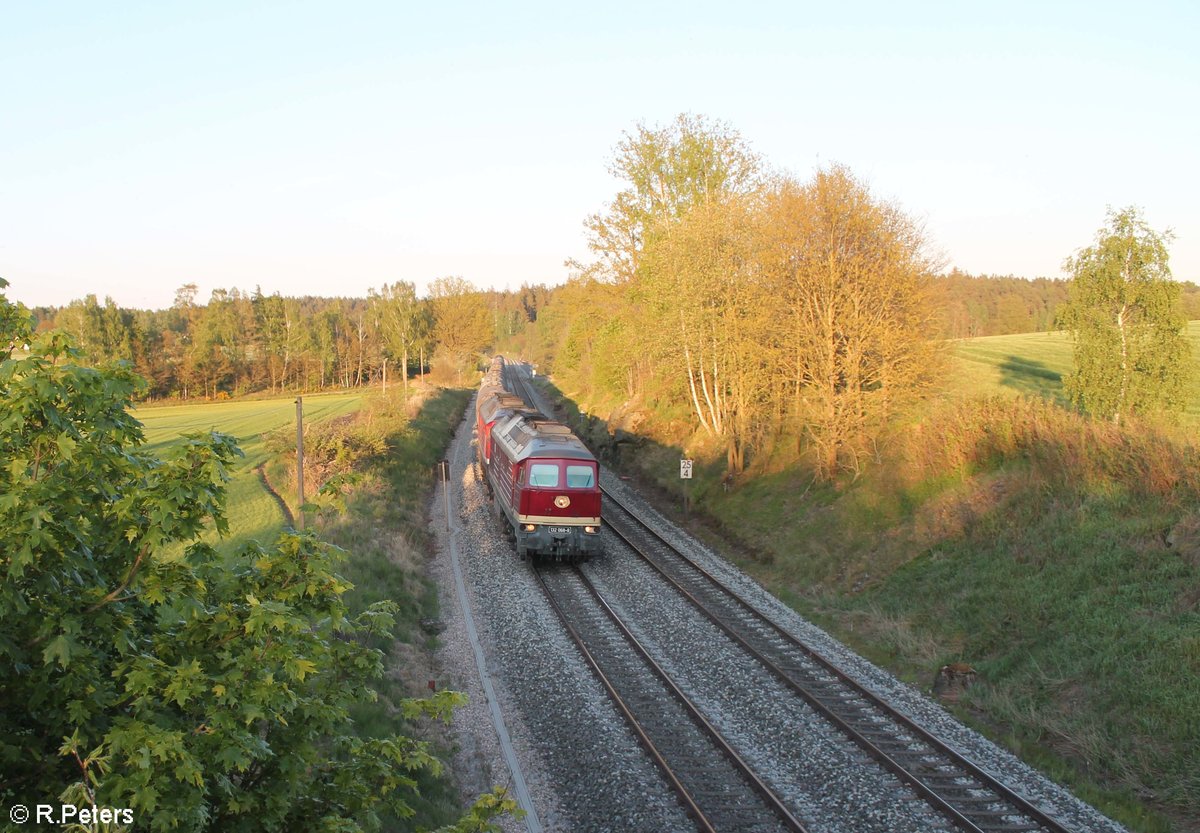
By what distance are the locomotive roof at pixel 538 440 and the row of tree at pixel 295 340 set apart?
4706cm

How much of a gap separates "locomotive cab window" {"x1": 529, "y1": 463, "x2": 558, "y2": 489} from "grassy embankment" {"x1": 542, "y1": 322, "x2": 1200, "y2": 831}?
589 centimetres

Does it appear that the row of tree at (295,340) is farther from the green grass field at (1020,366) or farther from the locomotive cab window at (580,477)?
the locomotive cab window at (580,477)

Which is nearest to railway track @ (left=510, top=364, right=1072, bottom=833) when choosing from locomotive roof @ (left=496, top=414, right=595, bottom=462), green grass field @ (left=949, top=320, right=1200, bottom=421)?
locomotive roof @ (left=496, top=414, right=595, bottom=462)

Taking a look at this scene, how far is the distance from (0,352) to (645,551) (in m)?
18.2

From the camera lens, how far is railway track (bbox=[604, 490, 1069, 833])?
8.91 m

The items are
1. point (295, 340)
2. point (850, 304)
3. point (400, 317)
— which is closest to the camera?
point (850, 304)

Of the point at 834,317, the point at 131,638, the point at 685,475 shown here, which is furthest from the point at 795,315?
the point at 131,638

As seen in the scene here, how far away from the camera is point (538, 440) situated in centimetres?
2042

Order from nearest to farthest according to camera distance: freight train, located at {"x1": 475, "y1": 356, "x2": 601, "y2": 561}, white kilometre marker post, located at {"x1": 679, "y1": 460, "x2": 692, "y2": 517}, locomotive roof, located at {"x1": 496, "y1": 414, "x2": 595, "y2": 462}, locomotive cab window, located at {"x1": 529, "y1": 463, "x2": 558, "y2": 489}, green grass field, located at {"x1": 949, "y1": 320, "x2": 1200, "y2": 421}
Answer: freight train, located at {"x1": 475, "y1": 356, "x2": 601, "y2": 561}
locomotive cab window, located at {"x1": 529, "y1": 463, "x2": 558, "y2": 489}
locomotive roof, located at {"x1": 496, "y1": 414, "x2": 595, "y2": 462}
white kilometre marker post, located at {"x1": 679, "y1": 460, "x2": 692, "y2": 517}
green grass field, located at {"x1": 949, "y1": 320, "x2": 1200, "y2": 421}

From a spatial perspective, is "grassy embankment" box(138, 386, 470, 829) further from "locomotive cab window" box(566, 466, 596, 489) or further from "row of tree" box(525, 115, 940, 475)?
"row of tree" box(525, 115, 940, 475)

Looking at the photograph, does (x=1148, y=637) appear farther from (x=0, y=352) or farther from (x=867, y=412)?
(x=0, y=352)

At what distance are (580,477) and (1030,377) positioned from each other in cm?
3237

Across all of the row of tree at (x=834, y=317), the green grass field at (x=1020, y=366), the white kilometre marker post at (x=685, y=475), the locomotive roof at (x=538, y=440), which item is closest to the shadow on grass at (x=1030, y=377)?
the green grass field at (x=1020, y=366)

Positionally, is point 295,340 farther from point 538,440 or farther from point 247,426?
point 538,440
